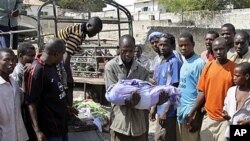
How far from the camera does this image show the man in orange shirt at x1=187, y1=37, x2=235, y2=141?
4.40 meters

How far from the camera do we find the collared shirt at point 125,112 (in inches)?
169

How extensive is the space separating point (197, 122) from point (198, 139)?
0.23m

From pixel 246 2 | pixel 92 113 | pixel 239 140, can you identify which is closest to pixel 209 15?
pixel 246 2

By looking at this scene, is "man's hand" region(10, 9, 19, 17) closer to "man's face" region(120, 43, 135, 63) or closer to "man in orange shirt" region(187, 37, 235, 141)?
"man's face" region(120, 43, 135, 63)

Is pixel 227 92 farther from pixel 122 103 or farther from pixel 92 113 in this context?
pixel 92 113

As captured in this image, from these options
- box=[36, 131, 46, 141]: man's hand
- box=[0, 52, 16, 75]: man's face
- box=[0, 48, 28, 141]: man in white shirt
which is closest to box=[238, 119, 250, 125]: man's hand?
box=[36, 131, 46, 141]: man's hand

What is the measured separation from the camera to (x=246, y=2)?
40375 mm

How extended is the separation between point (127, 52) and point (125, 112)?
0.57 metres

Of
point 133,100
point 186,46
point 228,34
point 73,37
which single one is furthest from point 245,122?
point 73,37

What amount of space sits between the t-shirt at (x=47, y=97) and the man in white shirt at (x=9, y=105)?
13cm

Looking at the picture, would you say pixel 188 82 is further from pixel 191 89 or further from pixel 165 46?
pixel 165 46

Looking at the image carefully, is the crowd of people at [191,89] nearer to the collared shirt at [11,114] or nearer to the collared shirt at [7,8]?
the collared shirt at [11,114]

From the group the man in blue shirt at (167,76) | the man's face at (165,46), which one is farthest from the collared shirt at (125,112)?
the man's face at (165,46)

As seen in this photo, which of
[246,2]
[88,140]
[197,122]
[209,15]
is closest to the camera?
[197,122]
